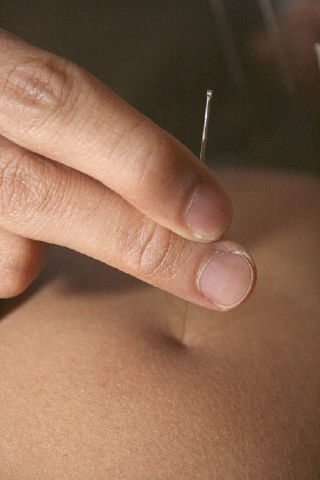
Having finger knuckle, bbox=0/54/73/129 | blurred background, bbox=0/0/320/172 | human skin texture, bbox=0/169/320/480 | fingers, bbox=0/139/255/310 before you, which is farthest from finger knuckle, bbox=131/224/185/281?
blurred background, bbox=0/0/320/172

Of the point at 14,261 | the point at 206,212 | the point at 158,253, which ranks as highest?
the point at 206,212

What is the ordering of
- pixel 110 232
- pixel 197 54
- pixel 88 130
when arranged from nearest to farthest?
pixel 88 130
pixel 110 232
pixel 197 54

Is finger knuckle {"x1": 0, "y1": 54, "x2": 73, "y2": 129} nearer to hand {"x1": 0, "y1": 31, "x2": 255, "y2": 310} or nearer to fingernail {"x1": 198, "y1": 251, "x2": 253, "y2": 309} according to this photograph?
hand {"x1": 0, "y1": 31, "x2": 255, "y2": 310}

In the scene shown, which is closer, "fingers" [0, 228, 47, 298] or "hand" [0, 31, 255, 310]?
"hand" [0, 31, 255, 310]

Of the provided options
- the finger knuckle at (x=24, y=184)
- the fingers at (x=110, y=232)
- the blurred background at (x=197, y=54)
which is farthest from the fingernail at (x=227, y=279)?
the blurred background at (x=197, y=54)

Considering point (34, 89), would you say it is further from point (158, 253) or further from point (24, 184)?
point (158, 253)

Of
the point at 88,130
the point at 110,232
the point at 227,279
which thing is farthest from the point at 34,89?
the point at 227,279

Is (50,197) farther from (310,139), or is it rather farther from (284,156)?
(310,139)
